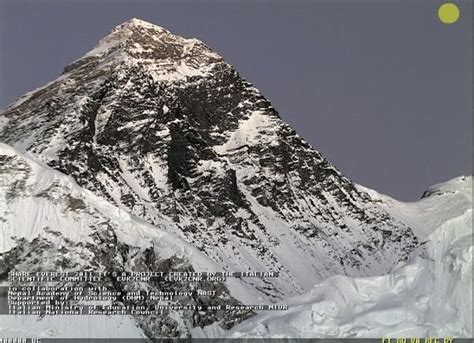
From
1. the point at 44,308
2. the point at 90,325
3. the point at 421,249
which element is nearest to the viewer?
the point at 421,249

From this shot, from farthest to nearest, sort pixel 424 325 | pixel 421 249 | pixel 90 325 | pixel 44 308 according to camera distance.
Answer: pixel 90 325, pixel 44 308, pixel 421 249, pixel 424 325

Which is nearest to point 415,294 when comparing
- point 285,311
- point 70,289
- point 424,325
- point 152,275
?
point 424,325

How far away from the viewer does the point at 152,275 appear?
19362cm

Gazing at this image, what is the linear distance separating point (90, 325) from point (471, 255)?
86.5 meters

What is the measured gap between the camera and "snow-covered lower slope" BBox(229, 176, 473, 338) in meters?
115

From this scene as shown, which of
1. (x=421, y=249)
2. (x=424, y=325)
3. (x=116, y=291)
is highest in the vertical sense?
(x=116, y=291)

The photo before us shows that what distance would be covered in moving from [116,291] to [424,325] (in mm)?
88198

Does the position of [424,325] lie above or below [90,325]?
below

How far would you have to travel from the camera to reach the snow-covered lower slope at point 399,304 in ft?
378

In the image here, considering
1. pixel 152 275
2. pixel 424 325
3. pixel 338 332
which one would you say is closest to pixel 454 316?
pixel 424 325

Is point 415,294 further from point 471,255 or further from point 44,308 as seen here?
point 44,308

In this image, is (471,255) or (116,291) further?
(116,291)

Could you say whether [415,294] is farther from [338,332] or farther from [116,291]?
[116,291]

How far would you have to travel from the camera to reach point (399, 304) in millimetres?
117688
